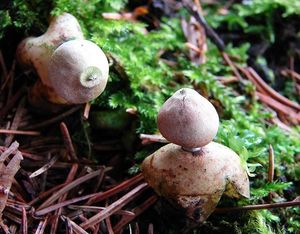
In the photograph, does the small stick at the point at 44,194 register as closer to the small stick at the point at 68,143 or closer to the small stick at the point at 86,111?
the small stick at the point at 68,143

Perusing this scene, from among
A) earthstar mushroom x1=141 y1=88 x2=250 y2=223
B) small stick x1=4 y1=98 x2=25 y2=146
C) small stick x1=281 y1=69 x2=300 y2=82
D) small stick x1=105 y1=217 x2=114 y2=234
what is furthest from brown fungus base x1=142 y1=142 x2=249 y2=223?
small stick x1=281 y1=69 x2=300 y2=82

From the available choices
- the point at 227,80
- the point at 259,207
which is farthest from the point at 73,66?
the point at 227,80

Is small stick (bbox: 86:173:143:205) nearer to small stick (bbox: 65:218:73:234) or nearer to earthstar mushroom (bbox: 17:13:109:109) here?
small stick (bbox: 65:218:73:234)

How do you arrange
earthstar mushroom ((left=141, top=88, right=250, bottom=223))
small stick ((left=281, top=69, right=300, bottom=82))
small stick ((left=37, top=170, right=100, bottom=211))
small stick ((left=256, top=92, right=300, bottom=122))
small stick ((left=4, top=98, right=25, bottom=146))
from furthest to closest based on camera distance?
1. small stick ((left=281, top=69, right=300, bottom=82))
2. small stick ((left=256, top=92, right=300, bottom=122))
3. small stick ((left=4, top=98, right=25, bottom=146))
4. small stick ((left=37, top=170, right=100, bottom=211))
5. earthstar mushroom ((left=141, top=88, right=250, bottom=223))

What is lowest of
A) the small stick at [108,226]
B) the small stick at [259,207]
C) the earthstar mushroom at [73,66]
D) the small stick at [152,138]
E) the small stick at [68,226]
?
A: the small stick at [108,226]

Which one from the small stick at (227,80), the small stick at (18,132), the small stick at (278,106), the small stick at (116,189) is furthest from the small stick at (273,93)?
the small stick at (18,132)

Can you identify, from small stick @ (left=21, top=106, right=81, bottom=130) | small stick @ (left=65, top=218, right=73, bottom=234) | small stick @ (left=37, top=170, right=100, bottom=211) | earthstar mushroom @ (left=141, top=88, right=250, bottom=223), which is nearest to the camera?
earthstar mushroom @ (left=141, top=88, right=250, bottom=223)
